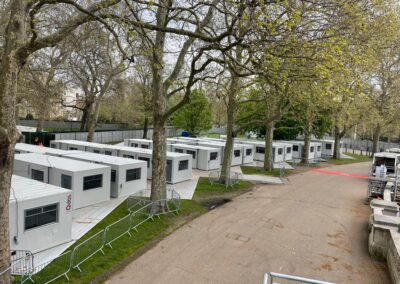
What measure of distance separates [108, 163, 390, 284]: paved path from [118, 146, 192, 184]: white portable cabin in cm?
520

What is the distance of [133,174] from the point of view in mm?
20750

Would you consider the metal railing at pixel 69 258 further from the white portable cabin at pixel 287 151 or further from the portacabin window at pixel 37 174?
the white portable cabin at pixel 287 151

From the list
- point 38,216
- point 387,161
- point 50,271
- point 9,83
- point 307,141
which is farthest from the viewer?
point 307,141

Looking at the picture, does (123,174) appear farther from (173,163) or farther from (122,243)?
(122,243)

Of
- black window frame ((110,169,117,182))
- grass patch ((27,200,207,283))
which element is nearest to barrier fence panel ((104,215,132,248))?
grass patch ((27,200,207,283))

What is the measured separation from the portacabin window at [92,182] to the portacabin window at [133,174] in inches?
81.9

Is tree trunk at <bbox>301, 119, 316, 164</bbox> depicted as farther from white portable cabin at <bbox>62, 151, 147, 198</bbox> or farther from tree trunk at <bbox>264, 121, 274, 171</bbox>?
white portable cabin at <bbox>62, 151, 147, 198</bbox>

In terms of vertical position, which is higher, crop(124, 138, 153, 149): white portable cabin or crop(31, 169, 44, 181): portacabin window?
crop(124, 138, 153, 149): white portable cabin

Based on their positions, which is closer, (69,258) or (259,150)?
(69,258)

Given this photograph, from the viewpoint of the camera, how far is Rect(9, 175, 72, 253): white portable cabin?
11.6m

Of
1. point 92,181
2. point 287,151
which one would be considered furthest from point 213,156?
point 92,181

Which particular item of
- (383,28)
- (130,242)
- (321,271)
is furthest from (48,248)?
(383,28)

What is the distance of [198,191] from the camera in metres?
22.5

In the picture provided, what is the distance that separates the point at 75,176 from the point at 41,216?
4852 mm
